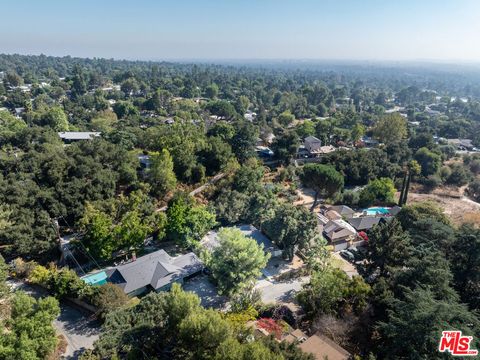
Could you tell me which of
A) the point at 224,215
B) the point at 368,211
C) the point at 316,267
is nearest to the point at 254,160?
the point at 224,215

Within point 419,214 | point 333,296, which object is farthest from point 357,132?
point 333,296

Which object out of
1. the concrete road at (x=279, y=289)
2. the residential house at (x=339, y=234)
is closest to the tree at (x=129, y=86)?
the residential house at (x=339, y=234)

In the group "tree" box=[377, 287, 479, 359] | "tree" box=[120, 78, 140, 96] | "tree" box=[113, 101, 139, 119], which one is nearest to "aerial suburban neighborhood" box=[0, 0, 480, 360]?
"tree" box=[377, 287, 479, 359]

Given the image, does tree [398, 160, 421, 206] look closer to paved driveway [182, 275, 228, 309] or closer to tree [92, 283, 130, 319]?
paved driveway [182, 275, 228, 309]

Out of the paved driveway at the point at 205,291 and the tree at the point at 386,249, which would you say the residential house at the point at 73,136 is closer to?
the paved driveway at the point at 205,291

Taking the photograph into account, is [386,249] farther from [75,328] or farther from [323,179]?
[75,328]

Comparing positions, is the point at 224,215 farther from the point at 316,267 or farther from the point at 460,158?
the point at 460,158
